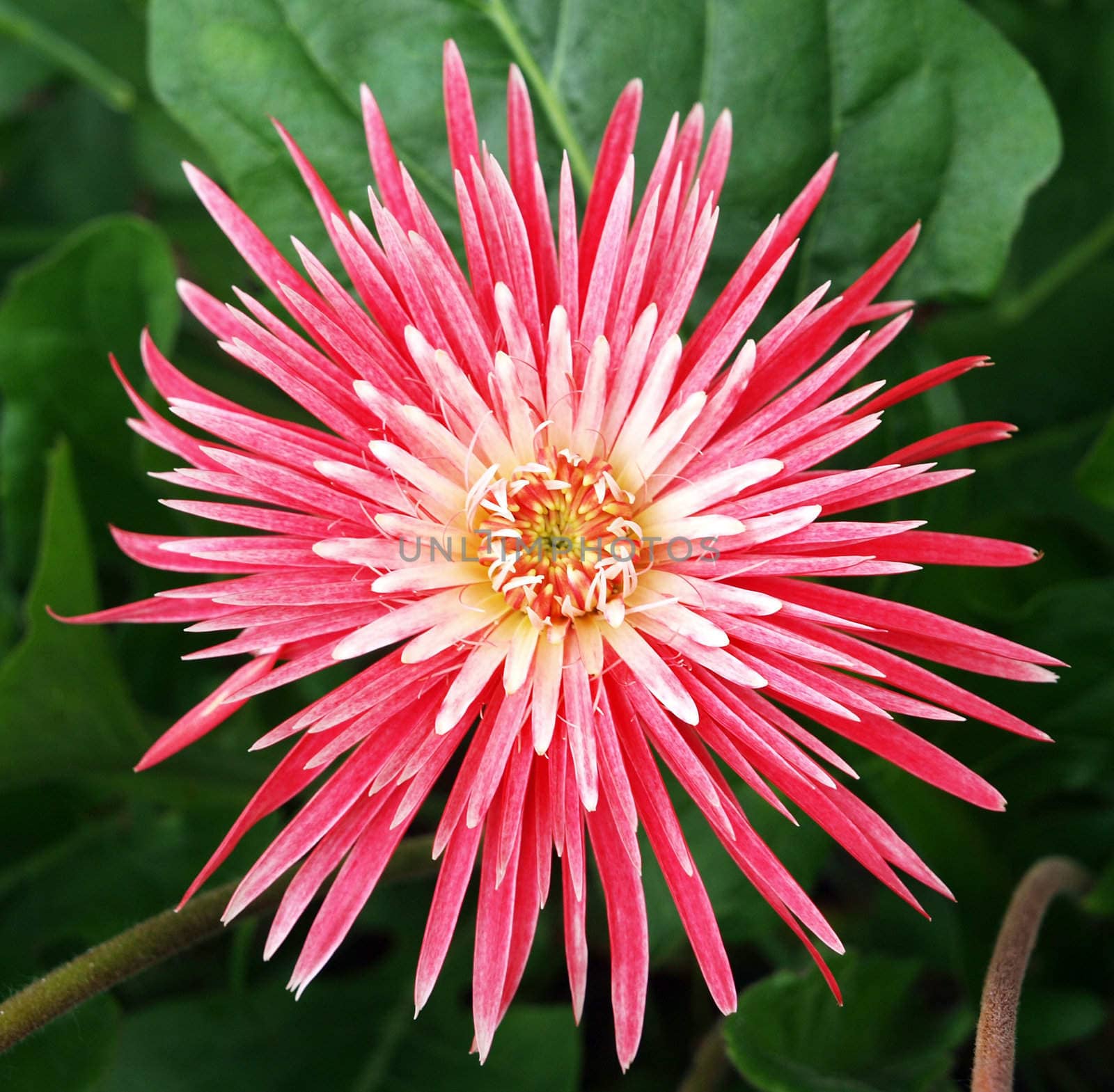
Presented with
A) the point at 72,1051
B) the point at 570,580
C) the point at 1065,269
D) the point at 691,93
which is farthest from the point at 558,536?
the point at 1065,269

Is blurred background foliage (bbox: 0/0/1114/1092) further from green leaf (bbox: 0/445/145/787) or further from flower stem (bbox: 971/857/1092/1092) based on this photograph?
flower stem (bbox: 971/857/1092/1092)

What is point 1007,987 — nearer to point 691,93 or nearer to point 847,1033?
point 847,1033

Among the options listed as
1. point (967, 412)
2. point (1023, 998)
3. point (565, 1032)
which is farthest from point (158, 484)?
point (1023, 998)

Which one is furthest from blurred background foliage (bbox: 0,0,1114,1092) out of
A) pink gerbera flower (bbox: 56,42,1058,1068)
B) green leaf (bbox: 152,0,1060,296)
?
pink gerbera flower (bbox: 56,42,1058,1068)

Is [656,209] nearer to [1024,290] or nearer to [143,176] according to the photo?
[1024,290]

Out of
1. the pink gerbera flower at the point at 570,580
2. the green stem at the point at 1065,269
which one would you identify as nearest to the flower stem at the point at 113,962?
the pink gerbera flower at the point at 570,580

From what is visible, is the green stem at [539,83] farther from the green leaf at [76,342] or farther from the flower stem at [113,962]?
the flower stem at [113,962]
